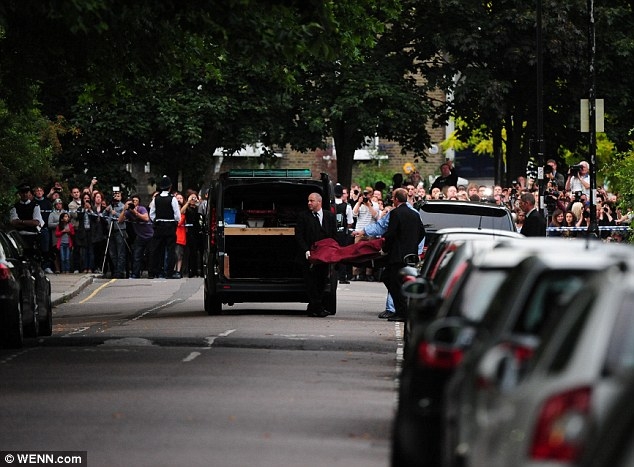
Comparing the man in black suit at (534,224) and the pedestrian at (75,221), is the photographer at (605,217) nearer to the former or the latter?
the man in black suit at (534,224)

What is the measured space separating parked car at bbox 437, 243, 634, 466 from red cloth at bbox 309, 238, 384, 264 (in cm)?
1781

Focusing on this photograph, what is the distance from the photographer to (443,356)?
9008 millimetres

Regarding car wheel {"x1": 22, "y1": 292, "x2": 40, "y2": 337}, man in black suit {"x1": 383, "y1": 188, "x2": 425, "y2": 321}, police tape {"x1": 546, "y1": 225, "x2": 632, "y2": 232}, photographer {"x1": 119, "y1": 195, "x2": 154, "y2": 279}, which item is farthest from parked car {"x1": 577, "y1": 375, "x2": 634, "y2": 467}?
photographer {"x1": 119, "y1": 195, "x2": 154, "y2": 279}

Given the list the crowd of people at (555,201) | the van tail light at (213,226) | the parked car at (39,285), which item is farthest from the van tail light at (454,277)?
the crowd of people at (555,201)

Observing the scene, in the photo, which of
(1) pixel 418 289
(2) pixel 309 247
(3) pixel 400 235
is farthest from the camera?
(2) pixel 309 247

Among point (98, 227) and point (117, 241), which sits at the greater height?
point (98, 227)

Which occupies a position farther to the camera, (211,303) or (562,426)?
(211,303)

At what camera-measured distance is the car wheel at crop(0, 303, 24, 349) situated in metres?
20.6

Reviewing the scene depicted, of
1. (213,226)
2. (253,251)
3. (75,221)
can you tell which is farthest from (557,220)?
(75,221)

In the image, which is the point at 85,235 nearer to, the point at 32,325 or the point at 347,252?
the point at 347,252

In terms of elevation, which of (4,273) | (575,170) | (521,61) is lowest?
(4,273)

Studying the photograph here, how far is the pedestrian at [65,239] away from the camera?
41.2 metres

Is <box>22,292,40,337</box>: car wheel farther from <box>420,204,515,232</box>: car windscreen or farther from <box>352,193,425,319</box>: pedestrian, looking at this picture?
<box>420,204,515,232</box>: car windscreen

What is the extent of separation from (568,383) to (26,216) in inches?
1303
